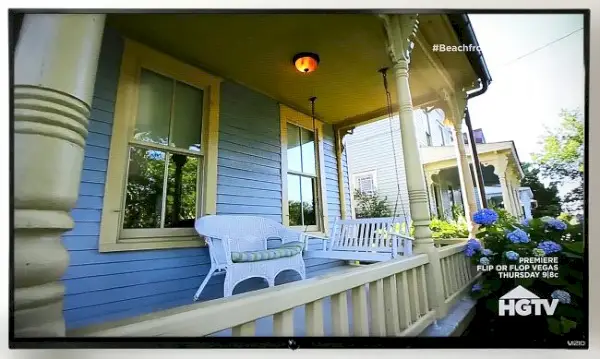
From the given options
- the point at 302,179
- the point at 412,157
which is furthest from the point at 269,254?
the point at 412,157

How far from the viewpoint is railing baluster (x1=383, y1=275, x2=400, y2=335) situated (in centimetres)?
131

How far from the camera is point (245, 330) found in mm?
1199

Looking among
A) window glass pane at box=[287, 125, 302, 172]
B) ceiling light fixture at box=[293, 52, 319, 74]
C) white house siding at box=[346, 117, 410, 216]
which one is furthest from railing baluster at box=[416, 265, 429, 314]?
ceiling light fixture at box=[293, 52, 319, 74]

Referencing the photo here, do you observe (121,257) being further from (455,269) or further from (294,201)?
(455,269)

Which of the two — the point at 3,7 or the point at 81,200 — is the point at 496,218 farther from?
the point at 3,7

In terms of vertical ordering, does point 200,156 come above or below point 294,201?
above

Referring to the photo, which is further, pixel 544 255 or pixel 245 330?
pixel 544 255

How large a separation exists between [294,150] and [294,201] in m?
0.24

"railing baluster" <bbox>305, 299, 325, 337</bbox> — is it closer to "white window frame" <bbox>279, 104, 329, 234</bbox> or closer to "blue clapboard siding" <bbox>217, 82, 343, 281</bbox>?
"blue clapboard siding" <bbox>217, 82, 343, 281</bbox>

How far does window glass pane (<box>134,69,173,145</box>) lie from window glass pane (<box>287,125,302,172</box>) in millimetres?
512

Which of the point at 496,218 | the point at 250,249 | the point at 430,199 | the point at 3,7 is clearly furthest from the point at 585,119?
the point at 3,7

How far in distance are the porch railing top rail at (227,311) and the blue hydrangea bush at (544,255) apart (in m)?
0.54

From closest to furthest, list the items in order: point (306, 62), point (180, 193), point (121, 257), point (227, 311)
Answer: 1. point (227, 311)
2. point (121, 257)
3. point (180, 193)
4. point (306, 62)

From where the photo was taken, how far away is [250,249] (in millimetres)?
1282
